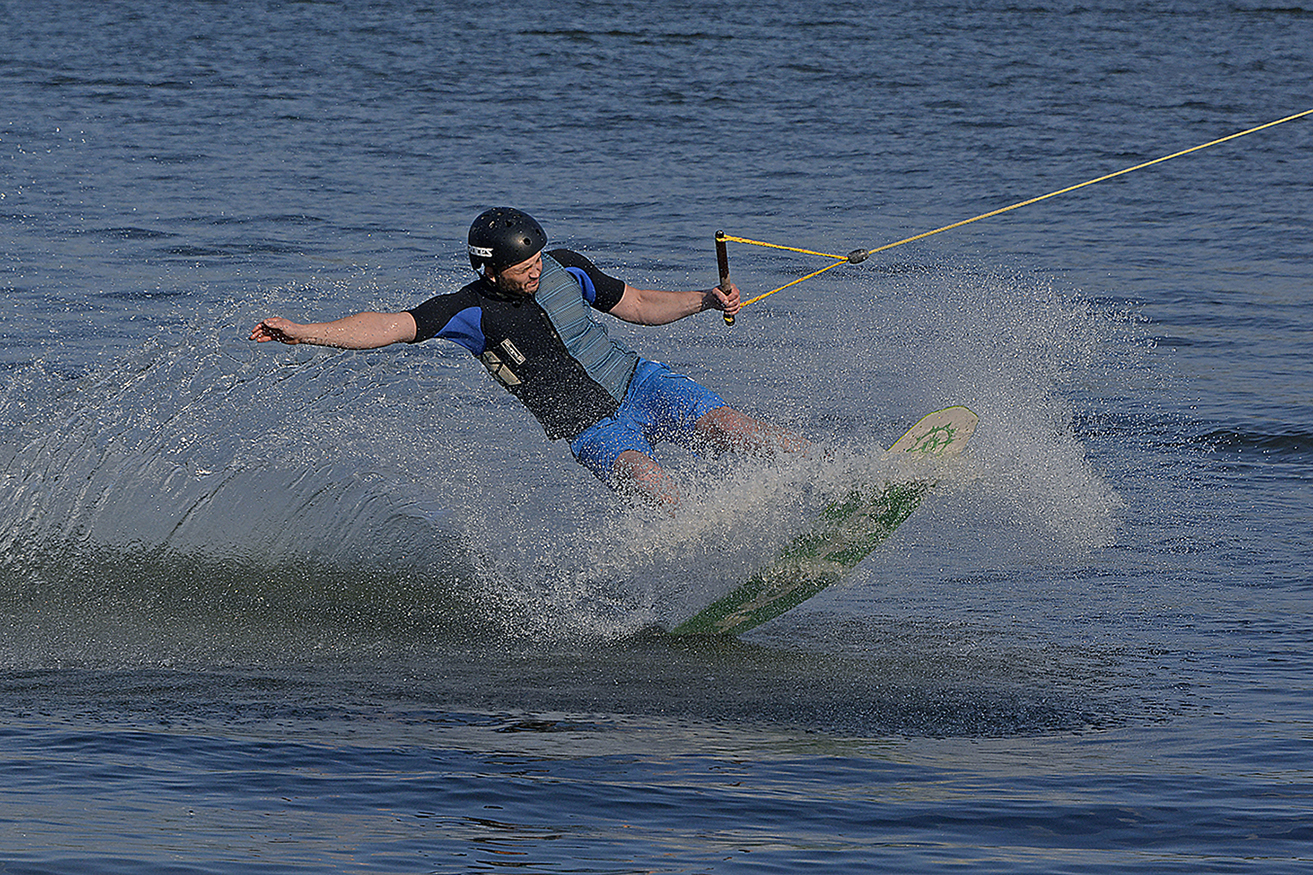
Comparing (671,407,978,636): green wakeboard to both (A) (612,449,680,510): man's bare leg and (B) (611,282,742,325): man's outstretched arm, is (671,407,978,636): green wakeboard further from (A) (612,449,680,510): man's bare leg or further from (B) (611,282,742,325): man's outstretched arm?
(B) (611,282,742,325): man's outstretched arm

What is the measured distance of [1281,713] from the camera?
6.72 metres

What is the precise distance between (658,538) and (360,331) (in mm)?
1613

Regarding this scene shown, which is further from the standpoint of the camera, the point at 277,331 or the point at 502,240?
the point at 502,240

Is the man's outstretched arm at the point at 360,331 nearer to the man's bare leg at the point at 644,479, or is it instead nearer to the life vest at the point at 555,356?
the life vest at the point at 555,356

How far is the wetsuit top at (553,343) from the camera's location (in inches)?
306

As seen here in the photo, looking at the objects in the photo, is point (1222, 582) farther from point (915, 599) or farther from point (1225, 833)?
point (1225, 833)

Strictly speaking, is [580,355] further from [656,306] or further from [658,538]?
[658,538]

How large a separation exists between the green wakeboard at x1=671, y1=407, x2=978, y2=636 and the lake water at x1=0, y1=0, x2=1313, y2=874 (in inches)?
4.2

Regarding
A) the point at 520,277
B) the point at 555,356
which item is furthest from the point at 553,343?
the point at 520,277

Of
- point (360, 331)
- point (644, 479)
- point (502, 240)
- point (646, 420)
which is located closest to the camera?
point (360, 331)

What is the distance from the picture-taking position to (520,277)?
303 inches

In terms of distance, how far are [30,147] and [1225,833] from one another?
1951cm

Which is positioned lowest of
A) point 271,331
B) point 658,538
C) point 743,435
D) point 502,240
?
point 658,538

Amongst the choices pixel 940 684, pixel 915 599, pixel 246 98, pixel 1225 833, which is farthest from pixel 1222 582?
pixel 246 98
